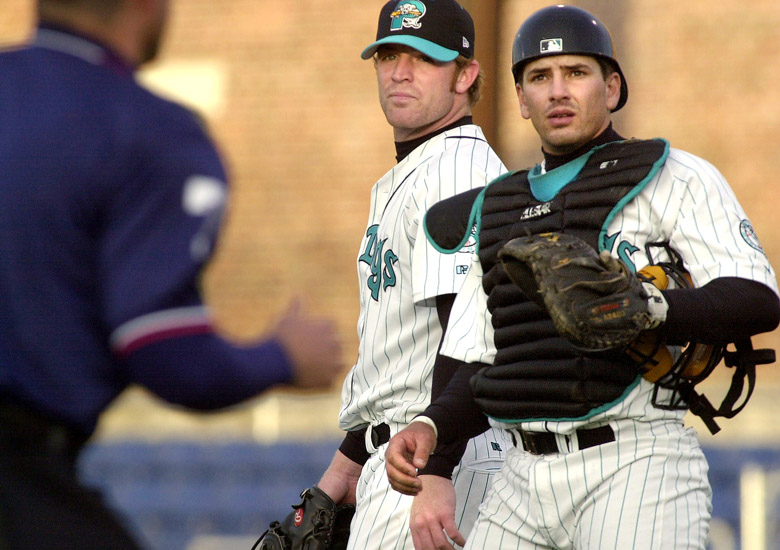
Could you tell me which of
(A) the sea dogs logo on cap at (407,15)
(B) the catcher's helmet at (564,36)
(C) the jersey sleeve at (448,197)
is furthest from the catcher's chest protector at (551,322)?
(A) the sea dogs logo on cap at (407,15)

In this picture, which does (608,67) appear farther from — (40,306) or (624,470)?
(40,306)

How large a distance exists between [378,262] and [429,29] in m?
0.82

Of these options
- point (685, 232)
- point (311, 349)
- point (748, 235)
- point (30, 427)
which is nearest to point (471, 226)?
point (685, 232)

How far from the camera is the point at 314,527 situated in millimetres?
4008

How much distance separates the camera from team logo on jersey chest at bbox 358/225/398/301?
12.4ft

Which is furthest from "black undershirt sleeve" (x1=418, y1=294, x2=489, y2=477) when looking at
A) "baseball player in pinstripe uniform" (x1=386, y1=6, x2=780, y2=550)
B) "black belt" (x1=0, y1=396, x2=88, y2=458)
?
"black belt" (x1=0, y1=396, x2=88, y2=458)

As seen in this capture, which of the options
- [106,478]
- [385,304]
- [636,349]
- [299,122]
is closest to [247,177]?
[299,122]

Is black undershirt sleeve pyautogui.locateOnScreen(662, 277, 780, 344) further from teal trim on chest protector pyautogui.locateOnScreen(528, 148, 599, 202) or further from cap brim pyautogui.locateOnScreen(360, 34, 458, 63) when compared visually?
cap brim pyautogui.locateOnScreen(360, 34, 458, 63)

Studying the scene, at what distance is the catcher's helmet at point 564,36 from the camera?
136 inches

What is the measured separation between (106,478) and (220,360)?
9450mm

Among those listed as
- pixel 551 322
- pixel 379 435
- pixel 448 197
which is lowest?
pixel 379 435

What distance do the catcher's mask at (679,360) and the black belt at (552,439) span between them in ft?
0.52

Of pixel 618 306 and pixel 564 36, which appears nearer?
pixel 618 306

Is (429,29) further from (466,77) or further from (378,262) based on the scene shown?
(378,262)
